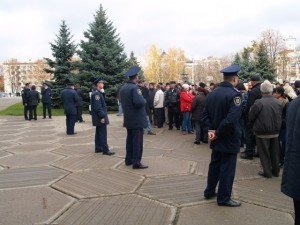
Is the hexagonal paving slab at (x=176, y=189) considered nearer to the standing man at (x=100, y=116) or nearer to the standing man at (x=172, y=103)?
the standing man at (x=100, y=116)

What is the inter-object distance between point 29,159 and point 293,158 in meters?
7.30

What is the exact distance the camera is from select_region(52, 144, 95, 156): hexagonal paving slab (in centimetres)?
957

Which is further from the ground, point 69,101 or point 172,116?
point 69,101

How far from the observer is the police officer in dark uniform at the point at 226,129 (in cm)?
514

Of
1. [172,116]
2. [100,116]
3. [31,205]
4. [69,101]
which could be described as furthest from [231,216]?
[172,116]

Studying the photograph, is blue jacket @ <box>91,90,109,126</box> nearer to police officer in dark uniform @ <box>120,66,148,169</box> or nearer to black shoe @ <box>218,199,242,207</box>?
police officer in dark uniform @ <box>120,66,148,169</box>

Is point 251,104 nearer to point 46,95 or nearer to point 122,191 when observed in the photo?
point 122,191

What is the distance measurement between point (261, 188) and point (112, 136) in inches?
292

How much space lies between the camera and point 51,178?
22.9 ft

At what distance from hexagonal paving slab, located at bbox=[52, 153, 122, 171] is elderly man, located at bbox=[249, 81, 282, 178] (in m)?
3.27

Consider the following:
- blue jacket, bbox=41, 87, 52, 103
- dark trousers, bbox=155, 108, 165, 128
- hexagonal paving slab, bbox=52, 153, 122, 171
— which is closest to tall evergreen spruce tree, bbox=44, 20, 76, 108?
blue jacket, bbox=41, 87, 52, 103

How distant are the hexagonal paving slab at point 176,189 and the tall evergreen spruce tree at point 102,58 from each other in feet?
54.5

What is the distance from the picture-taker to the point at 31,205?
5.43 meters

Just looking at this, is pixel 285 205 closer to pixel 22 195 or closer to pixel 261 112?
pixel 261 112
